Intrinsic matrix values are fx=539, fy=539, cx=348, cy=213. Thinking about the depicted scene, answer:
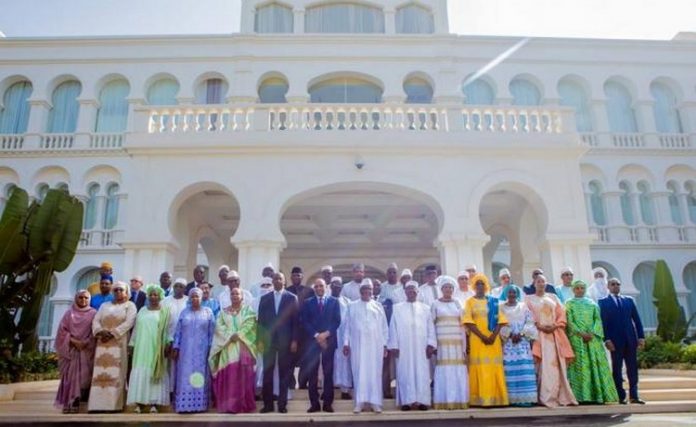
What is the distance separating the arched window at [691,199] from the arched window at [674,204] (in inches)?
15.4

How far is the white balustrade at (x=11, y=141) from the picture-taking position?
2081 cm

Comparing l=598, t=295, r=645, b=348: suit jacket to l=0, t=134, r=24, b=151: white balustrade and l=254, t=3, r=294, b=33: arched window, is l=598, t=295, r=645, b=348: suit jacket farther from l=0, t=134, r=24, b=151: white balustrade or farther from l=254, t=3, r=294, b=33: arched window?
l=0, t=134, r=24, b=151: white balustrade

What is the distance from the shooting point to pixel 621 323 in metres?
7.43

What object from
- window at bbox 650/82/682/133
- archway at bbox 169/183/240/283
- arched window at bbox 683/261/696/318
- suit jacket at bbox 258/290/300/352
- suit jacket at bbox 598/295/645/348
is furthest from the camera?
window at bbox 650/82/682/133

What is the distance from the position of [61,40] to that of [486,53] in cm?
1723

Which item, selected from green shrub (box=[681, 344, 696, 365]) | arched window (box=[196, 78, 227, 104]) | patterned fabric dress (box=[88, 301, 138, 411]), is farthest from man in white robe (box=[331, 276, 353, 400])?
arched window (box=[196, 78, 227, 104])

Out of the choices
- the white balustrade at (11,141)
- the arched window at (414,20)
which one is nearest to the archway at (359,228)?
the arched window at (414,20)

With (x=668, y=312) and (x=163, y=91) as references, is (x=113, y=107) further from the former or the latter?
(x=668, y=312)

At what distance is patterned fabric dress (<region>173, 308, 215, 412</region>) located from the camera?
6887 millimetres

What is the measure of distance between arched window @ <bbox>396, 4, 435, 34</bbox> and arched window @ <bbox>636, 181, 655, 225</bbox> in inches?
424

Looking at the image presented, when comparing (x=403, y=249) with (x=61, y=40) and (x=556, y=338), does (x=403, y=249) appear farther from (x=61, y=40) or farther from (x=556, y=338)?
(x=61, y=40)

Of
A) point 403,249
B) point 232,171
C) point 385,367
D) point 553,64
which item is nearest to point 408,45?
point 553,64

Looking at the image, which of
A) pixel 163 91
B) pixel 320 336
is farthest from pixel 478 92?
pixel 320 336

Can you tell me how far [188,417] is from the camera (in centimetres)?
667
